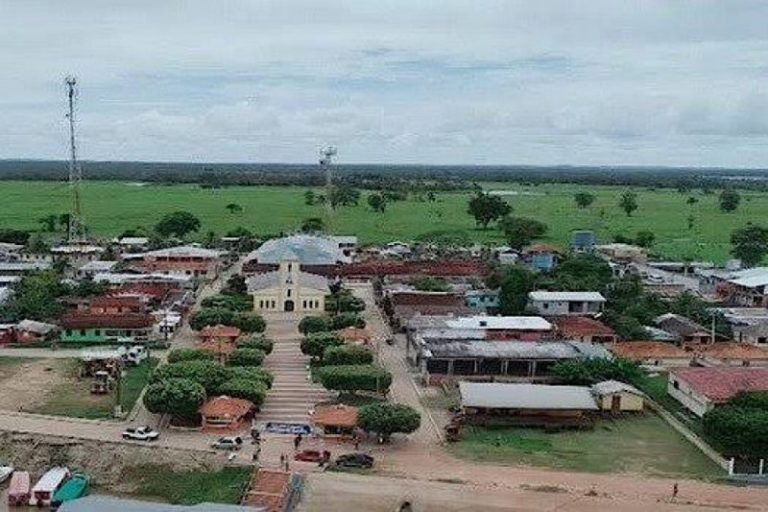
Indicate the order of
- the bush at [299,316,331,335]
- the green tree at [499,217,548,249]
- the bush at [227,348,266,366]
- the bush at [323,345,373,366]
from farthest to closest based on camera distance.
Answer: the green tree at [499,217,548,249]
the bush at [299,316,331,335]
the bush at [227,348,266,366]
the bush at [323,345,373,366]

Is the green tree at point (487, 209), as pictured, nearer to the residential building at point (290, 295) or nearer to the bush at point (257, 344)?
the residential building at point (290, 295)

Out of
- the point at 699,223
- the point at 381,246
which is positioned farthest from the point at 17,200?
the point at 699,223

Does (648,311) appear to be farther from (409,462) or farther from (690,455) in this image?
(409,462)

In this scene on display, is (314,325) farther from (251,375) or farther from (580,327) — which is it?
(580,327)

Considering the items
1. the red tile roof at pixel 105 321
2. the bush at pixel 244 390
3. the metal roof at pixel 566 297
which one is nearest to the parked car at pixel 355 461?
the bush at pixel 244 390

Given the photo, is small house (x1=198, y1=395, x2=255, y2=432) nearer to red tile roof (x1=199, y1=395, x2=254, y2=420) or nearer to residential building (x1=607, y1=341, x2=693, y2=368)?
red tile roof (x1=199, y1=395, x2=254, y2=420)

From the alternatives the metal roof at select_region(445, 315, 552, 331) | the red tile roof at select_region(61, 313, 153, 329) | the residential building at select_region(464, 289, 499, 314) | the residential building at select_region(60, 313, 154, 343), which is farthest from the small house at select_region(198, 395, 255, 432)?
the residential building at select_region(464, 289, 499, 314)

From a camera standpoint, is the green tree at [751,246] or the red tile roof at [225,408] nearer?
the red tile roof at [225,408]

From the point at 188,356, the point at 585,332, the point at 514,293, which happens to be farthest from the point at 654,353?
the point at 188,356
